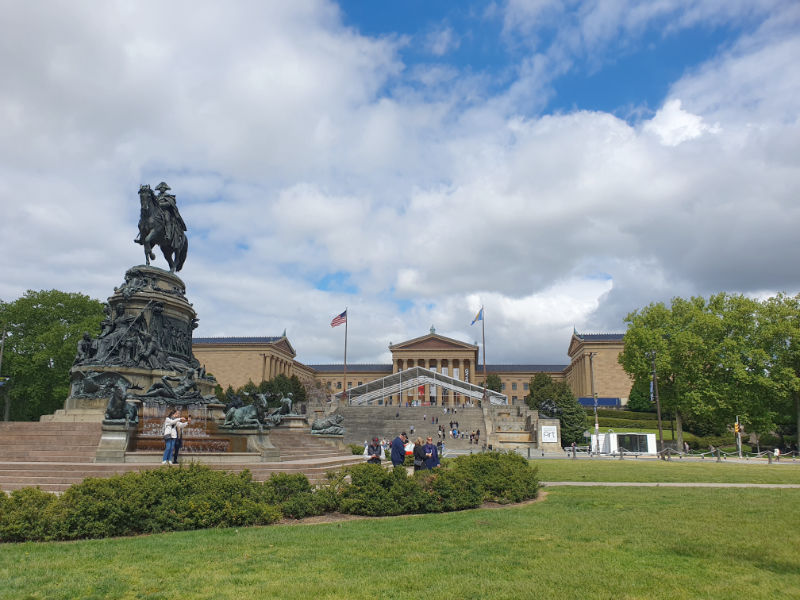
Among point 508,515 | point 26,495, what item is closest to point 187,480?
point 26,495

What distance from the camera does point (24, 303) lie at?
49.8 m

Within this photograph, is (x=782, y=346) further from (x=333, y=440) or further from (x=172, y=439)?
(x=172, y=439)

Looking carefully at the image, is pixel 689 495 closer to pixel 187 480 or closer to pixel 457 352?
pixel 187 480

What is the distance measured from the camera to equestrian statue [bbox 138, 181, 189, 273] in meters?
25.3

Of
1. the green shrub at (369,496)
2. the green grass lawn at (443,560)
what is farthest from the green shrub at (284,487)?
the green grass lawn at (443,560)

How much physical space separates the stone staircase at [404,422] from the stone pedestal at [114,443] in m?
38.3

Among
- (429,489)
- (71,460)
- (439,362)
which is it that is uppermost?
(439,362)

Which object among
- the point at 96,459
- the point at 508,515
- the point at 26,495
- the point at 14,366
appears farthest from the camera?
the point at 14,366

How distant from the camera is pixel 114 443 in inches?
602

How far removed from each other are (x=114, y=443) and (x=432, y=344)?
109 meters

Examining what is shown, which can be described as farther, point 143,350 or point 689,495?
point 143,350

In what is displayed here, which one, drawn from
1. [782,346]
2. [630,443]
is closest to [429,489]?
[630,443]

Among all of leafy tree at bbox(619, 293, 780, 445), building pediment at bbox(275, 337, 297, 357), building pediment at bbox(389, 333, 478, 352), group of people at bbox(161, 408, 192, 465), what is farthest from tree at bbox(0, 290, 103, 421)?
building pediment at bbox(389, 333, 478, 352)

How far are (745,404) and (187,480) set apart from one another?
49766 millimetres
